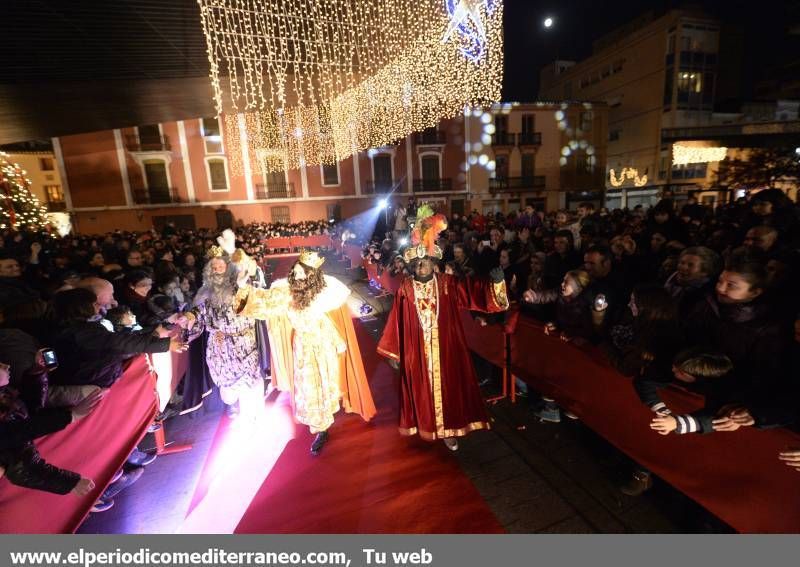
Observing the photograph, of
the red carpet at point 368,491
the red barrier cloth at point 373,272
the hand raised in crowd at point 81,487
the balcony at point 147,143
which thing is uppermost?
the balcony at point 147,143

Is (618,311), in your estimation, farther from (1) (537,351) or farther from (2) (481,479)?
(2) (481,479)

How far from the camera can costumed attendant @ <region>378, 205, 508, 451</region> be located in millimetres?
3494

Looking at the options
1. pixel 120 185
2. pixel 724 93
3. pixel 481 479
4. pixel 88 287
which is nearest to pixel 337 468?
pixel 481 479

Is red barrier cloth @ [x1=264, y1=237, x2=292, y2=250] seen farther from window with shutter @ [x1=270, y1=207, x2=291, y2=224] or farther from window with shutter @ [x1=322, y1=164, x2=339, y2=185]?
window with shutter @ [x1=322, y1=164, x2=339, y2=185]

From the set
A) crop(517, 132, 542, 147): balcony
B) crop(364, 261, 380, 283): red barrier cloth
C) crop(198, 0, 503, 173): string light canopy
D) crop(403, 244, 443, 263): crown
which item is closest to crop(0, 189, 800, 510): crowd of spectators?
crop(403, 244, 443, 263): crown

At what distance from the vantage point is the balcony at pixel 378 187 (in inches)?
1123

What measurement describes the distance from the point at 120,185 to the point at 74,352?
2876 cm

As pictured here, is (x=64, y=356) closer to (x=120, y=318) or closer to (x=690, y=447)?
(x=120, y=318)

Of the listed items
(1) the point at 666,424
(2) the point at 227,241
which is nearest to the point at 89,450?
(2) the point at 227,241

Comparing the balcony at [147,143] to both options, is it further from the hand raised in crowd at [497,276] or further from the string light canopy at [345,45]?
the hand raised in crowd at [497,276]

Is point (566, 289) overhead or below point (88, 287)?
below

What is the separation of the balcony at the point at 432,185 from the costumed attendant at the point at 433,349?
25812mm

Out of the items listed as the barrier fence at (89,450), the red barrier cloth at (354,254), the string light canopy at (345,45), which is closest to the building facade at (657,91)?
the string light canopy at (345,45)

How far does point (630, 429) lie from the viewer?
2.94 metres
